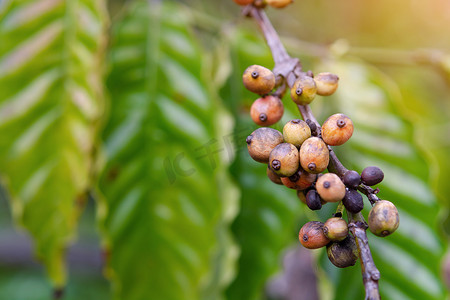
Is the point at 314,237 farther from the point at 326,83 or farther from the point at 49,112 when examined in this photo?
the point at 49,112

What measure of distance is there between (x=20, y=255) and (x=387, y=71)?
6.67ft

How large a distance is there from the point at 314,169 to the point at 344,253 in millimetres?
64

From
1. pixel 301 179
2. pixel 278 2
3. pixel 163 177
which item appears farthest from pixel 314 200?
pixel 163 177

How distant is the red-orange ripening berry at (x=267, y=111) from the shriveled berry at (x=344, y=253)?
0.12 meters

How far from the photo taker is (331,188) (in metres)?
0.33

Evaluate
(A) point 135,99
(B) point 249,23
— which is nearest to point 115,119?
(A) point 135,99

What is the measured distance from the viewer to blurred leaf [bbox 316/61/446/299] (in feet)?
2.48

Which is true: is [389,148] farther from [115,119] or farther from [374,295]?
[374,295]

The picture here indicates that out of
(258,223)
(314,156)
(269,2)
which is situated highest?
(269,2)

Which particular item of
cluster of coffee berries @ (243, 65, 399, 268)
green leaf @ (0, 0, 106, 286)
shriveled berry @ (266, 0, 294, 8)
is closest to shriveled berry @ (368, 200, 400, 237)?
cluster of coffee berries @ (243, 65, 399, 268)

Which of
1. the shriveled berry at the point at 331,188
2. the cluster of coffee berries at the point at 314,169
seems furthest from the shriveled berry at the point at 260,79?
the shriveled berry at the point at 331,188

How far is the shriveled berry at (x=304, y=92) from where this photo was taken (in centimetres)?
38

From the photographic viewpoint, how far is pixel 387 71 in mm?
1900

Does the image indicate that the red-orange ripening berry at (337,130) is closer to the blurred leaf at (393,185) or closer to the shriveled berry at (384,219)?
the shriveled berry at (384,219)
